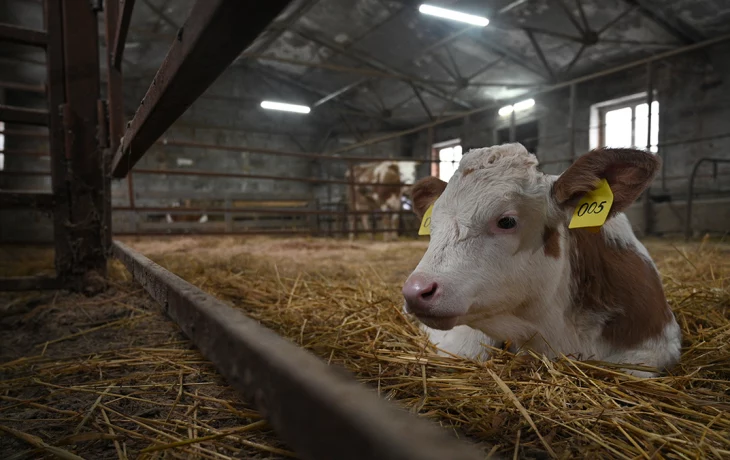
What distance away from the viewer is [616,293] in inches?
66.9

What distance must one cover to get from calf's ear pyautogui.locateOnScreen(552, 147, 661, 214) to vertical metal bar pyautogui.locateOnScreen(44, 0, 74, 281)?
8.59 ft

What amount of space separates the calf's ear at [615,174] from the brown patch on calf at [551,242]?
134 mm

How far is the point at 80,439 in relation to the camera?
88 centimetres

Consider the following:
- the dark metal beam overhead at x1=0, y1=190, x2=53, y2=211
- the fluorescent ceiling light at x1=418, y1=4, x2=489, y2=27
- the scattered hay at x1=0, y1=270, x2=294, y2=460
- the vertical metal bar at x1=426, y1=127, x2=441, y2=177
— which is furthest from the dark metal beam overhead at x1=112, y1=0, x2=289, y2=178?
the fluorescent ceiling light at x1=418, y1=4, x2=489, y2=27

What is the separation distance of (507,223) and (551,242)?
22 centimetres

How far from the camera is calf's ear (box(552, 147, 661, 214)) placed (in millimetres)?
1484

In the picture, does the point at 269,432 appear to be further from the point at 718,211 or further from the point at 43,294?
the point at 718,211

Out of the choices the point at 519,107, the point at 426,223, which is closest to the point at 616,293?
the point at 426,223

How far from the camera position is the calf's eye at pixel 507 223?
60.4 inches

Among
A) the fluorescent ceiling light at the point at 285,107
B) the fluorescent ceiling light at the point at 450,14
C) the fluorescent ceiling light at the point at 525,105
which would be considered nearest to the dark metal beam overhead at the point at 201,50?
the fluorescent ceiling light at the point at 450,14

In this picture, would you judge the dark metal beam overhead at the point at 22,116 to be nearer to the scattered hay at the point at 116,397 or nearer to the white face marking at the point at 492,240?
the scattered hay at the point at 116,397

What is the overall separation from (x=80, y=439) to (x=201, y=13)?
0.87 meters

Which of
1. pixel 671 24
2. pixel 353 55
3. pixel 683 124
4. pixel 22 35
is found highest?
pixel 353 55

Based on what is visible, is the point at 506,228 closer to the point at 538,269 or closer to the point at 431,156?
the point at 538,269
